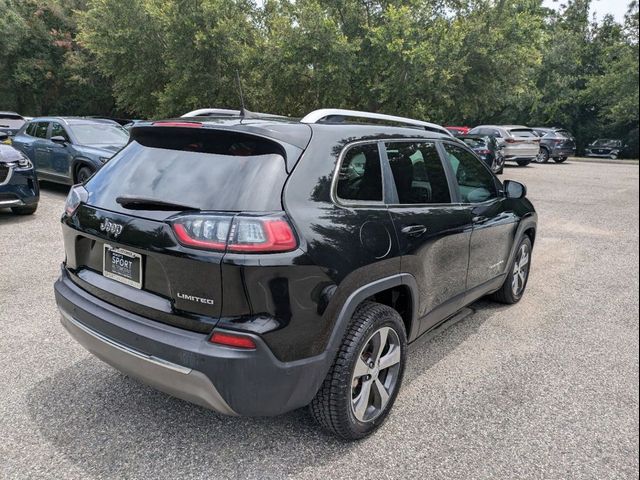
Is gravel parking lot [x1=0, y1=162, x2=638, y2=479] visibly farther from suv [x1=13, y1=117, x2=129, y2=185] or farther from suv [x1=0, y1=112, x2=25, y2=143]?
suv [x1=0, y1=112, x2=25, y2=143]

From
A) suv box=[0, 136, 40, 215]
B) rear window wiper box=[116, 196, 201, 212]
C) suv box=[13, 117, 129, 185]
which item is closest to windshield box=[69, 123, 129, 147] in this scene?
suv box=[13, 117, 129, 185]

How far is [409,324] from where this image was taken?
3.03 meters

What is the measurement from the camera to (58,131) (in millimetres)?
9680

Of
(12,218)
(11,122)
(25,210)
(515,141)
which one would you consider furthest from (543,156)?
(12,218)

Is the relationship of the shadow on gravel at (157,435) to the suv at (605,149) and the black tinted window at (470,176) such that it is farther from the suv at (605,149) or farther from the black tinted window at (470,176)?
the suv at (605,149)

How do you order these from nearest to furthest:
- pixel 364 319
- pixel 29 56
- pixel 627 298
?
pixel 364 319 → pixel 627 298 → pixel 29 56

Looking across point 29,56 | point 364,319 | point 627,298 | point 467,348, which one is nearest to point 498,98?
point 627,298

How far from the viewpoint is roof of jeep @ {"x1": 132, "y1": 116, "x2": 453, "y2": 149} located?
242 centimetres

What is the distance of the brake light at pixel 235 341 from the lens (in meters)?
2.12

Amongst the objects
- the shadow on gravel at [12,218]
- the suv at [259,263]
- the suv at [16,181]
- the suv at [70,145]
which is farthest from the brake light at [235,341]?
the suv at [70,145]

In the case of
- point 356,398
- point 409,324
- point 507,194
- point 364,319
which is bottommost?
point 356,398

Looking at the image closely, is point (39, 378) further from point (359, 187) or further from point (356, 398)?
point (359, 187)

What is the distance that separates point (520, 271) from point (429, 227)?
2.17m

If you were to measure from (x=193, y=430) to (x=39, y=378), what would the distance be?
1.20 metres
